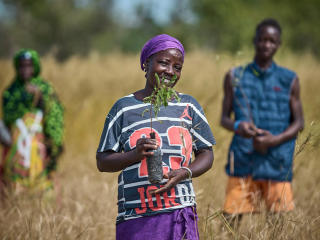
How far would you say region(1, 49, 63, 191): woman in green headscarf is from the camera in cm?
420

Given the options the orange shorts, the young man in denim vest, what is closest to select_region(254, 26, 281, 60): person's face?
the young man in denim vest

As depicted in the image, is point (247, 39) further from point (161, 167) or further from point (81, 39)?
point (161, 167)

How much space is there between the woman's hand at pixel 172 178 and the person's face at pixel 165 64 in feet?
1.36

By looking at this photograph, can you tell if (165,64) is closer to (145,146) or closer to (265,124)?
(145,146)

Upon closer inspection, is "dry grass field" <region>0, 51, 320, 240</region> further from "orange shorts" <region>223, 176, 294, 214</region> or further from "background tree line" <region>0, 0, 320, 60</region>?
"background tree line" <region>0, 0, 320, 60</region>

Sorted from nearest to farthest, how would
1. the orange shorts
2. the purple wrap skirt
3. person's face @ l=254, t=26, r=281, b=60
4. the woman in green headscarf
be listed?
the purple wrap skirt, the orange shorts, person's face @ l=254, t=26, r=281, b=60, the woman in green headscarf

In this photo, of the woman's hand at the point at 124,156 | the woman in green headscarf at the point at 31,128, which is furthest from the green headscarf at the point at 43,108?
the woman's hand at the point at 124,156

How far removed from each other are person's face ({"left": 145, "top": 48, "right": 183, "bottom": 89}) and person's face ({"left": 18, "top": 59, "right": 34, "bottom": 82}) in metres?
2.92

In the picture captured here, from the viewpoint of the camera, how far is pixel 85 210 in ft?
11.4

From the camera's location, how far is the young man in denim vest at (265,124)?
3.13 meters

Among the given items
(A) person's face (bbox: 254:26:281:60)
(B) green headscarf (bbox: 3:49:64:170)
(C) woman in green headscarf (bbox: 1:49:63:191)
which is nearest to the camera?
(A) person's face (bbox: 254:26:281:60)

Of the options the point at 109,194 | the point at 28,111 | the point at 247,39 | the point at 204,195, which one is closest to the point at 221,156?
the point at 204,195

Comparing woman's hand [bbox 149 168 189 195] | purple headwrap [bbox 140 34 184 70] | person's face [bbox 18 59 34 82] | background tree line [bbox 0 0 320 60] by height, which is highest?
background tree line [bbox 0 0 320 60]

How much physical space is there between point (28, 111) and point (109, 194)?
131 centimetres
